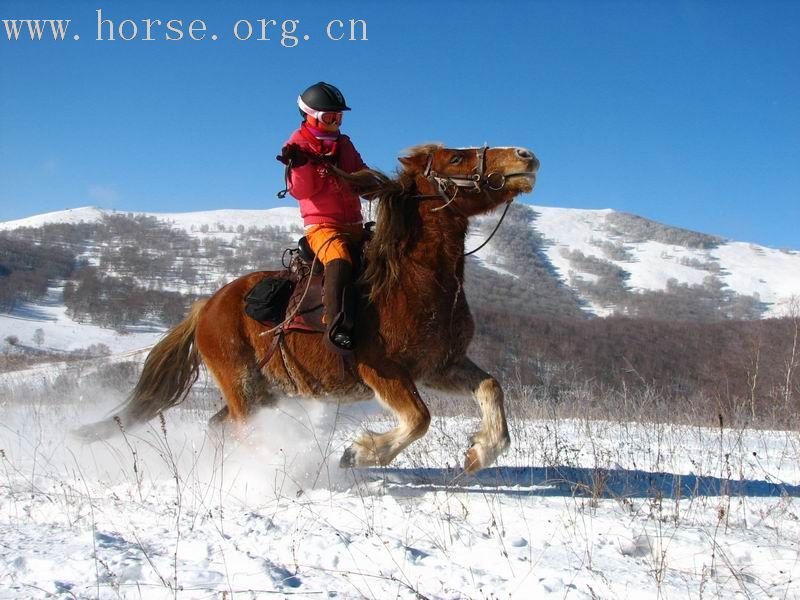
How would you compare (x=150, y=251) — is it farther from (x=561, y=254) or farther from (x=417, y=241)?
(x=417, y=241)

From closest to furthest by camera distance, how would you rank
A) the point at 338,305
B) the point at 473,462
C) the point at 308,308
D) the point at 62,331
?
the point at 473,462
the point at 338,305
the point at 308,308
the point at 62,331

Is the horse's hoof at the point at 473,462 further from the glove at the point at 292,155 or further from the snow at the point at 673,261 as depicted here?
the snow at the point at 673,261

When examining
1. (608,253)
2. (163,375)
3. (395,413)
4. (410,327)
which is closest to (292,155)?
(410,327)

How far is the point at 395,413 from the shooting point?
4781 millimetres

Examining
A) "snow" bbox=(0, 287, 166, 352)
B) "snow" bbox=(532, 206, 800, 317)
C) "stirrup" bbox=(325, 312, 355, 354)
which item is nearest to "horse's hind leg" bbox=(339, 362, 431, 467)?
"stirrup" bbox=(325, 312, 355, 354)

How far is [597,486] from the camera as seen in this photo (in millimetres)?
4242

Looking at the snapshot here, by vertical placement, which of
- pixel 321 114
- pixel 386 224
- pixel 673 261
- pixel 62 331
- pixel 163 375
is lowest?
pixel 62 331

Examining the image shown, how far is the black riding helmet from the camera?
527 centimetres

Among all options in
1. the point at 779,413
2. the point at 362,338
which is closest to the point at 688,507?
the point at 362,338

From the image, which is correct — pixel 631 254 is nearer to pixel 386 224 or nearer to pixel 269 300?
pixel 386 224

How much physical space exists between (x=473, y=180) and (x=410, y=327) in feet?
4.30

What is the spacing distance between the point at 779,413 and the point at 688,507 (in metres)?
10.4

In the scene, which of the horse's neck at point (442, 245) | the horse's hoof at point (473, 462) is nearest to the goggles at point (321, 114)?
the horse's neck at point (442, 245)

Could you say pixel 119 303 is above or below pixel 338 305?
above
